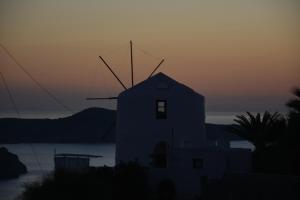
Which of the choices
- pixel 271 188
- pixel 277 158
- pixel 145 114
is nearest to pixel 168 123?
pixel 145 114

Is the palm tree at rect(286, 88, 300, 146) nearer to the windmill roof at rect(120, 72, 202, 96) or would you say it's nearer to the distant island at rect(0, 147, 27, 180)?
the windmill roof at rect(120, 72, 202, 96)

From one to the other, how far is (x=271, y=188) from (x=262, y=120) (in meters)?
10.9

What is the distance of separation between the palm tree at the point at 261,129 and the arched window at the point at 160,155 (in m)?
4.11

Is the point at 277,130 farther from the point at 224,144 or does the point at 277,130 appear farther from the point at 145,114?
the point at 145,114

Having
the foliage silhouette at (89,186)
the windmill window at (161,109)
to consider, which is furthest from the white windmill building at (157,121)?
the foliage silhouette at (89,186)

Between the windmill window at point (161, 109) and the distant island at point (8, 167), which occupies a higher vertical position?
the windmill window at point (161, 109)

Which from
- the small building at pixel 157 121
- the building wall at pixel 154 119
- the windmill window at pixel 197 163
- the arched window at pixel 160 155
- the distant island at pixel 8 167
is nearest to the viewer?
the windmill window at pixel 197 163

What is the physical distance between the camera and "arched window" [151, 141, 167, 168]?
42506 millimetres

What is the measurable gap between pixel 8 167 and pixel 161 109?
399ft

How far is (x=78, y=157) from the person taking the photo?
48.0 m

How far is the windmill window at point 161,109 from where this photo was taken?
45.4 m

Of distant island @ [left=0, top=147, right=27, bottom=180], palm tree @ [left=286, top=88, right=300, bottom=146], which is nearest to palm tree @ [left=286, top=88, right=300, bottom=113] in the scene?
palm tree @ [left=286, top=88, right=300, bottom=146]

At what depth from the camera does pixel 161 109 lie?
149ft

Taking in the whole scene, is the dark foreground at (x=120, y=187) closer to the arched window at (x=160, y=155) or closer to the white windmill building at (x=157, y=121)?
the arched window at (x=160, y=155)
